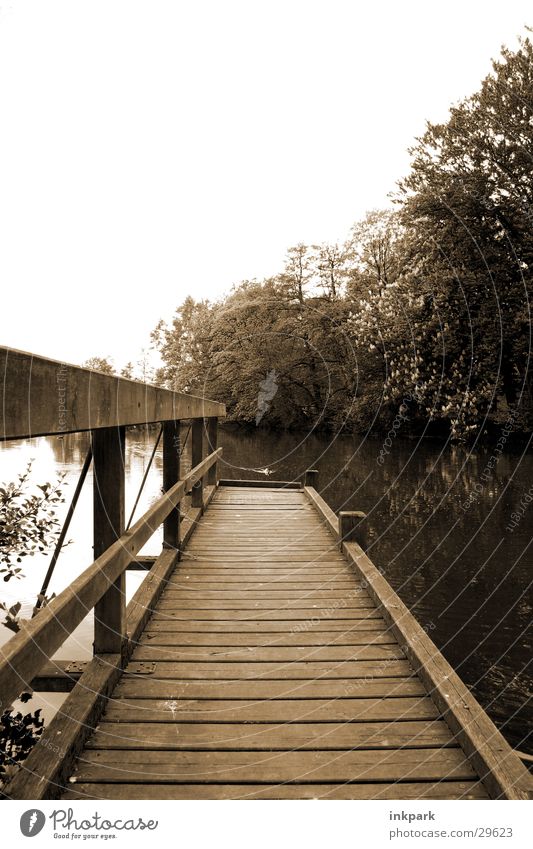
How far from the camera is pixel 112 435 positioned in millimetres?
2254

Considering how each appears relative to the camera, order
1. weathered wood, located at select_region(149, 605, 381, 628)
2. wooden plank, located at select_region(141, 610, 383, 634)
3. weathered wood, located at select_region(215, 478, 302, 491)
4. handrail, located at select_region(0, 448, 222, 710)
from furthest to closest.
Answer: weathered wood, located at select_region(215, 478, 302, 491) → weathered wood, located at select_region(149, 605, 381, 628) → wooden plank, located at select_region(141, 610, 383, 634) → handrail, located at select_region(0, 448, 222, 710)

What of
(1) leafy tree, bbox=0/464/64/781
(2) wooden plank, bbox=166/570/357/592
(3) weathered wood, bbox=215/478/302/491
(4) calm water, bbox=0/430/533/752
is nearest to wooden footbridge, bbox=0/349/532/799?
(2) wooden plank, bbox=166/570/357/592

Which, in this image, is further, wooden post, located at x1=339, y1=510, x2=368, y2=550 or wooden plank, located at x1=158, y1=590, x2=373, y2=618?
wooden post, located at x1=339, y1=510, x2=368, y2=550

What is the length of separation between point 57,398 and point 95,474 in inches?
36.1

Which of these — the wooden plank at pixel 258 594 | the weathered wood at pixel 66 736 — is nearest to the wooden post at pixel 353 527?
the wooden plank at pixel 258 594

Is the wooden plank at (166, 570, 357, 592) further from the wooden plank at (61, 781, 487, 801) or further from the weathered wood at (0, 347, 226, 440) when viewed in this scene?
the wooden plank at (61, 781, 487, 801)

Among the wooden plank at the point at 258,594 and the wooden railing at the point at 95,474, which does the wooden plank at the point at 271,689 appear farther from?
the wooden plank at the point at 258,594

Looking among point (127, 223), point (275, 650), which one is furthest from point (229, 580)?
point (127, 223)

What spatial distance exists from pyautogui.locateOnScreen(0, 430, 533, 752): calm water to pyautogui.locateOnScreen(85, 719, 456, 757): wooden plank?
7.22ft

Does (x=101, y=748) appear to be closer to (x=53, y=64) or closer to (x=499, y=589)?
(x=53, y=64)

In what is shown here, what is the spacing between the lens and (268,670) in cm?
269

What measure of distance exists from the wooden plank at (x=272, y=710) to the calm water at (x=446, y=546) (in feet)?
6.79

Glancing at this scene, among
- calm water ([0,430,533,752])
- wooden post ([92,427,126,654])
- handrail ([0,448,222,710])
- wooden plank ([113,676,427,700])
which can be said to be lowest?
calm water ([0,430,533,752])

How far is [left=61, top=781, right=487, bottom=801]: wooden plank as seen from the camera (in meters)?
1.77
